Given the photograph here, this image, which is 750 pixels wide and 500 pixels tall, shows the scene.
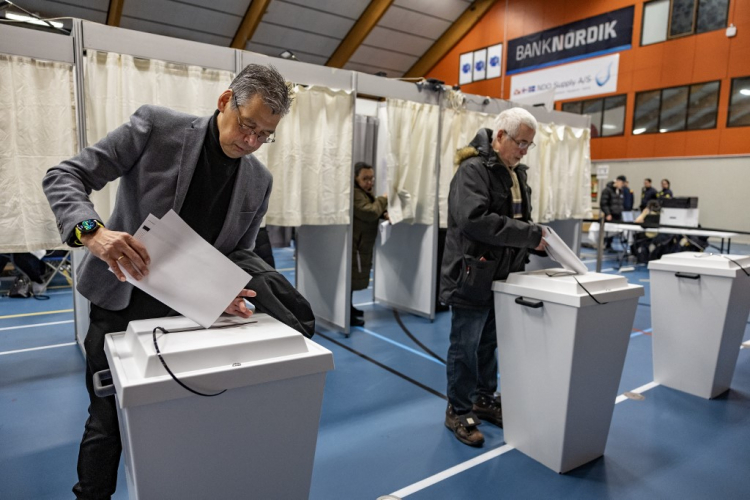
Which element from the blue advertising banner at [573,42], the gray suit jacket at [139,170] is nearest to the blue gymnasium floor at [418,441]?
the gray suit jacket at [139,170]

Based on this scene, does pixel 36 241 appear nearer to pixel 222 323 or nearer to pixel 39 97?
pixel 39 97

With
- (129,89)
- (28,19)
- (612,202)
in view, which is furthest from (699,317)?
(612,202)

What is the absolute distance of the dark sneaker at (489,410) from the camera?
2441 millimetres

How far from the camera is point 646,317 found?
15.1 ft

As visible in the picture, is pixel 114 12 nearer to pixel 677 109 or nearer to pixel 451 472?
pixel 451 472

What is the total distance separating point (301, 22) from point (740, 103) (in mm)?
9882

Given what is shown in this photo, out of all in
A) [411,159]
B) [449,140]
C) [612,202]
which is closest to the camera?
[411,159]

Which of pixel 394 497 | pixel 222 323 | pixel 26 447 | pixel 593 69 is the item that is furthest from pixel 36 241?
pixel 593 69

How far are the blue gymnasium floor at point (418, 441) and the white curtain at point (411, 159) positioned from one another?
4.33 feet

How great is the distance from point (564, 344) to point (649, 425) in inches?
41.4

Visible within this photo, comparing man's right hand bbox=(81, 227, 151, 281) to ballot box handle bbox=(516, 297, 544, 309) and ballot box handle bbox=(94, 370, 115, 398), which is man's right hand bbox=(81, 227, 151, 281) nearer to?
ballot box handle bbox=(94, 370, 115, 398)

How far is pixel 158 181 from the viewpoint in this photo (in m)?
1.23

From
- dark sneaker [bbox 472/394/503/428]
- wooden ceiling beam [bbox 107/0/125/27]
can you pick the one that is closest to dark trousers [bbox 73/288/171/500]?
dark sneaker [bbox 472/394/503/428]

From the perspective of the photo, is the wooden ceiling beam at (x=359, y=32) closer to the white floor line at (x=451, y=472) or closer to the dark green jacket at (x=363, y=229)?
the dark green jacket at (x=363, y=229)
